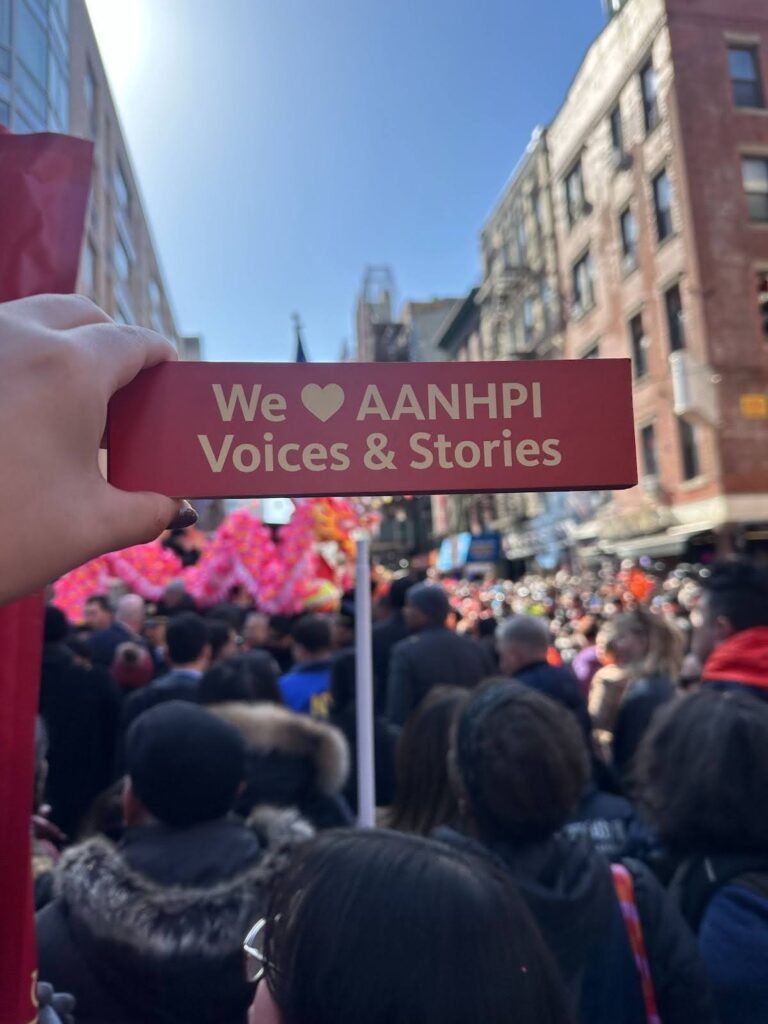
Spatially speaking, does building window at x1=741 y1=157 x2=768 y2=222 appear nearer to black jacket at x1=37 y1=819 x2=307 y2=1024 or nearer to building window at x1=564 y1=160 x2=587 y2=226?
building window at x1=564 y1=160 x2=587 y2=226

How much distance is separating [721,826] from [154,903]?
4.30 ft

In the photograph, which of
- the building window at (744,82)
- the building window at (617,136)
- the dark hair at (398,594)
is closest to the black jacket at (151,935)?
the dark hair at (398,594)

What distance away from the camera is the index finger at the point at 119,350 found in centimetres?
74

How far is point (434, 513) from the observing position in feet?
113

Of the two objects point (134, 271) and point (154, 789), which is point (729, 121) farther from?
point (154, 789)

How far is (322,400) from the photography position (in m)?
0.77

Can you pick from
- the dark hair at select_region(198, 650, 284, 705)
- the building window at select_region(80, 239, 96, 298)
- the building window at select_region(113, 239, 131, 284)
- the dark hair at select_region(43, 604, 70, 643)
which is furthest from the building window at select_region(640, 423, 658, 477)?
the dark hair at select_region(43, 604, 70, 643)

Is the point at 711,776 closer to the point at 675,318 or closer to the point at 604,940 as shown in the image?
the point at 604,940

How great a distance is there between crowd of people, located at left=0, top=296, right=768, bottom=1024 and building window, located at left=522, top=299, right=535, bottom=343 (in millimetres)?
21433

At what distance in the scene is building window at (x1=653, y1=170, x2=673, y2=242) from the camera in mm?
16219

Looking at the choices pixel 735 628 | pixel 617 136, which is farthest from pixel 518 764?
pixel 617 136

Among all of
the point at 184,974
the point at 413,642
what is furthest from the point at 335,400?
Answer: the point at 413,642

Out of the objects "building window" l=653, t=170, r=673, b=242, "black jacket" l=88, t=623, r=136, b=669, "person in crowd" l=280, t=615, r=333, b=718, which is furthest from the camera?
"building window" l=653, t=170, r=673, b=242

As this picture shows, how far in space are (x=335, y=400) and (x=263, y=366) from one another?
0.08 meters
